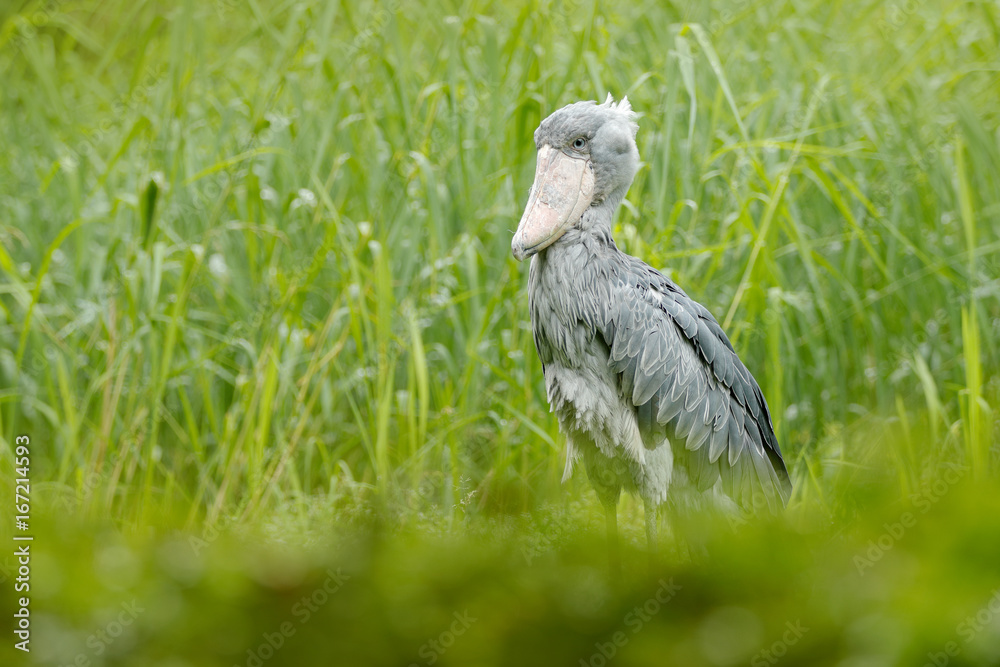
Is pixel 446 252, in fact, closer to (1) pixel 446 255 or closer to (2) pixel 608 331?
(1) pixel 446 255

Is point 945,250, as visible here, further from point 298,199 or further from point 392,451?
point 298,199

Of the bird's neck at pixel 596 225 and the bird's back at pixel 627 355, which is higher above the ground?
the bird's neck at pixel 596 225

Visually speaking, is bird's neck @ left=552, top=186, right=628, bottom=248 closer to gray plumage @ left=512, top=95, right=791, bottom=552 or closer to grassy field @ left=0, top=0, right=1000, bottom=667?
gray plumage @ left=512, top=95, right=791, bottom=552

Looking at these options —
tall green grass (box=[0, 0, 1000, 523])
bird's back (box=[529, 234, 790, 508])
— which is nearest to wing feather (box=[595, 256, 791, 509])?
bird's back (box=[529, 234, 790, 508])

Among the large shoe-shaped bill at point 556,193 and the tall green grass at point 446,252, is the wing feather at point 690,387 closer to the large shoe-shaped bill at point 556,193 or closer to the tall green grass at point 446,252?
the large shoe-shaped bill at point 556,193

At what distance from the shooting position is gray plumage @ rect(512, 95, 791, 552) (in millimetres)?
2119

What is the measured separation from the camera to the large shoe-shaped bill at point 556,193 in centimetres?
210

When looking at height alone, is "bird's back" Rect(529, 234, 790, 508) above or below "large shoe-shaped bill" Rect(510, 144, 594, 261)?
below

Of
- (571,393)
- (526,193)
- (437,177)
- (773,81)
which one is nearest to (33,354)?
(437,177)

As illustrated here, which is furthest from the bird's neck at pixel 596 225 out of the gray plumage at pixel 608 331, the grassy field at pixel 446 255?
the grassy field at pixel 446 255

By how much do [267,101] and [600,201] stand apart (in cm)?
126

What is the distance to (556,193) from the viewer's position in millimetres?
2109

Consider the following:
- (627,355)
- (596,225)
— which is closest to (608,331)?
(627,355)

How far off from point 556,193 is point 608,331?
347 mm
